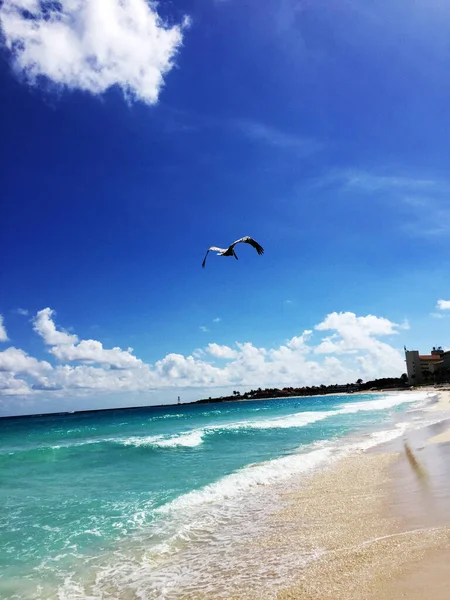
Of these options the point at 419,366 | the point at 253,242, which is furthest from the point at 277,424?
the point at 419,366

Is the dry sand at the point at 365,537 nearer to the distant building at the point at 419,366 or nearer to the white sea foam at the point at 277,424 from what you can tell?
the white sea foam at the point at 277,424

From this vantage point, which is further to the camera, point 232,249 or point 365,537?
point 232,249

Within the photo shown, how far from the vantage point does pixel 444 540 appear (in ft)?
21.3

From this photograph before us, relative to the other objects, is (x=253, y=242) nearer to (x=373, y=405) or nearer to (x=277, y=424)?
(x=277, y=424)

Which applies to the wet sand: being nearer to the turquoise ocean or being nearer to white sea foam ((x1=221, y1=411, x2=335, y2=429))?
the turquoise ocean

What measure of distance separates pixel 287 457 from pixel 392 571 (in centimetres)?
1201

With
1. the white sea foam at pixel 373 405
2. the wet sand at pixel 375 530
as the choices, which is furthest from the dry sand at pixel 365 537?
the white sea foam at pixel 373 405

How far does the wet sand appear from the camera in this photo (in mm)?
5430

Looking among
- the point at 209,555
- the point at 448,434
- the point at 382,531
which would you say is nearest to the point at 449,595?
the point at 382,531

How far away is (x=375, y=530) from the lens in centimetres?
761

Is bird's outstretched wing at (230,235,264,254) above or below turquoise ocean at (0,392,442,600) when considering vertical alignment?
above

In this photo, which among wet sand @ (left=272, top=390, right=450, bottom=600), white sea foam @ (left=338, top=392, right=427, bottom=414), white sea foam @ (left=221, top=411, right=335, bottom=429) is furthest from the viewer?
white sea foam @ (left=338, top=392, right=427, bottom=414)

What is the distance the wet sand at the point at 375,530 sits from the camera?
543 centimetres


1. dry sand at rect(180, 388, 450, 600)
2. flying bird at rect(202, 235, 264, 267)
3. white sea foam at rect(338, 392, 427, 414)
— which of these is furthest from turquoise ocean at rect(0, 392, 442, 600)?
white sea foam at rect(338, 392, 427, 414)
